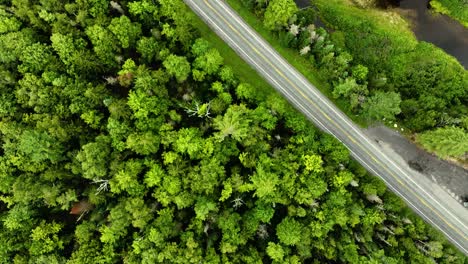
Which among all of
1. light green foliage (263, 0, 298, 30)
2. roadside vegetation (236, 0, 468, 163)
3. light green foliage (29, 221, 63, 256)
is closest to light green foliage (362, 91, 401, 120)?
roadside vegetation (236, 0, 468, 163)

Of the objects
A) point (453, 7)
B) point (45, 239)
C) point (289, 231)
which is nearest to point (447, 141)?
point (453, 7)

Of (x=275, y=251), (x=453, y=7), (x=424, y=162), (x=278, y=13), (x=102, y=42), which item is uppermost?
(x=453, y=7)

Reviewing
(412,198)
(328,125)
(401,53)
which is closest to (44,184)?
(328,125)

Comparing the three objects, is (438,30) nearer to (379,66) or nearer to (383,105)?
(379,66)

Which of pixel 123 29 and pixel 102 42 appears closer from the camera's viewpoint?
pixel 102 42

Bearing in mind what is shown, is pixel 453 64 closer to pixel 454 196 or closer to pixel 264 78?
pixel 454 196

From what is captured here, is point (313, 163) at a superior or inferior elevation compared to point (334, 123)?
inferior
